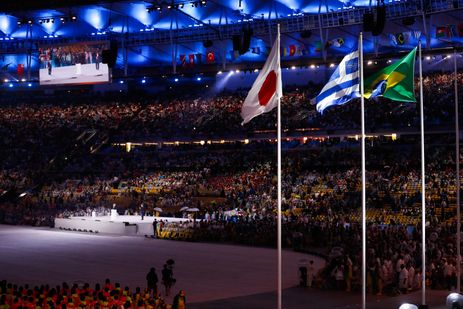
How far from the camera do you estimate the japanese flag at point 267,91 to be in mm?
15289

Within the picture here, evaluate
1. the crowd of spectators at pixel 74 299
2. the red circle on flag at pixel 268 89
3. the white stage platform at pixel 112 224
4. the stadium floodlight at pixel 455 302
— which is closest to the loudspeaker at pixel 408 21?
the white stage platform at pixel 112 224

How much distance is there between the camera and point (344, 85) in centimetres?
1723

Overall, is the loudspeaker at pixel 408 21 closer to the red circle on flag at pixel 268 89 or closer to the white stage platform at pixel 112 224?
the white stage platform at pixel 112 224

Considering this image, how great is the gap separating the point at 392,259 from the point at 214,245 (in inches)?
564

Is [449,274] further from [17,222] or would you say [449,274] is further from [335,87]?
[17,222]

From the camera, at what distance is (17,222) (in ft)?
164

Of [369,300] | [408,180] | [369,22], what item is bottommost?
[369,300]

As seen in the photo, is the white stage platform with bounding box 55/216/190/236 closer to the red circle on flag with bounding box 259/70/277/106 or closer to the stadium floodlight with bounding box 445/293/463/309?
the red circle on flag with bounding box 259/70/277/106

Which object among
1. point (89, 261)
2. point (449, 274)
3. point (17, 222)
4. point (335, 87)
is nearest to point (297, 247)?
point (89, 261)

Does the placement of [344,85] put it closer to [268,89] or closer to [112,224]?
[268,89]

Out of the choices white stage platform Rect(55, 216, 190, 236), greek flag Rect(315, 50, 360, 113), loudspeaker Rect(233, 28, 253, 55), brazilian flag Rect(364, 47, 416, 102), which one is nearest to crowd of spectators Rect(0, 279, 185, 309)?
greek flag Rect(315, 50, 360, 113)

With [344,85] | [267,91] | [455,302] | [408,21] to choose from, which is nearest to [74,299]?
[267,91]

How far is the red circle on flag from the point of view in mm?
15344

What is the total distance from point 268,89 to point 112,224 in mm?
28849
